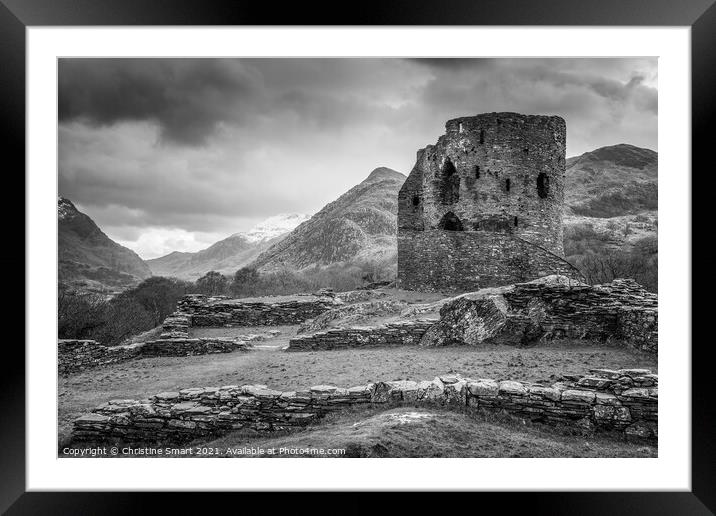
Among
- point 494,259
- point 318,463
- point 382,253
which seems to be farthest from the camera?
point 382,253

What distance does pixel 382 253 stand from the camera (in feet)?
134

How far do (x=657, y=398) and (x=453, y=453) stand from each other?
2819 mm

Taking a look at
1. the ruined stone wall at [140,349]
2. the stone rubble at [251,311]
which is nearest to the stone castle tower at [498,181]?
the stone rubble at [251,311]

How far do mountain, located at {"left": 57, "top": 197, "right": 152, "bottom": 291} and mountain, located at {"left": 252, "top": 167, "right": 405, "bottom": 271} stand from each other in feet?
73.1

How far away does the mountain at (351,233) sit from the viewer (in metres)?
39.2

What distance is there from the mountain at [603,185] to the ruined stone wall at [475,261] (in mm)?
3999
